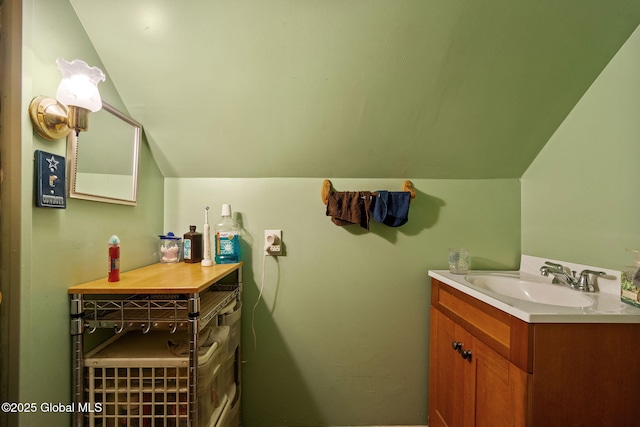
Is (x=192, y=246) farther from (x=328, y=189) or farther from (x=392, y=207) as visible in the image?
(x=392, y=207)

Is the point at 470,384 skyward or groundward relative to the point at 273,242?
groundward

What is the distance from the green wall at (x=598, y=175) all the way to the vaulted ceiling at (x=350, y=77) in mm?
76

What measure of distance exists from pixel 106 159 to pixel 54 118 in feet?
1.01

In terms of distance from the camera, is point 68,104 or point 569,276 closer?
point 68,104

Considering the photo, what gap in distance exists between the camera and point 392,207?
1480 mm

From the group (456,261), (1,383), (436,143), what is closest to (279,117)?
(436,143)

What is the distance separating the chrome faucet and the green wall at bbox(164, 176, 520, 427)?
283 mm

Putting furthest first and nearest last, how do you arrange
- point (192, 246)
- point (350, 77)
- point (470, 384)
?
1. point (192, 246)
2. point (350, 77)
3. point (470, 384)

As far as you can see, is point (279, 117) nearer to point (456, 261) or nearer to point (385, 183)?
point (385, 183)

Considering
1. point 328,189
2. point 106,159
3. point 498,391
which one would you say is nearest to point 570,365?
point 498,391

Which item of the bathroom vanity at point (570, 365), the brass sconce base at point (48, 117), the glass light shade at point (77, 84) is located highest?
the glass light shade at point (77, 84)

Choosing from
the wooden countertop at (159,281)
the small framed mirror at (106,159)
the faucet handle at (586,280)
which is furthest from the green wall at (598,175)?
the small framed mirror at (106,159)

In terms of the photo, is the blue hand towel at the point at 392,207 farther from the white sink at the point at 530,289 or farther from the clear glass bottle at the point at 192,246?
the clear glass bottle at the point at 192,246

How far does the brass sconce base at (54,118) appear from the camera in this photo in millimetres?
825
